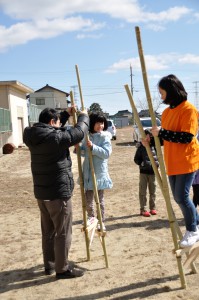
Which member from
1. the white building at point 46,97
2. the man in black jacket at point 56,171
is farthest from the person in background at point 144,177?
the white building at point 46,97

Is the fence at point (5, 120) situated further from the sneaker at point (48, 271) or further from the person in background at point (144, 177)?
the sneaker at point (48, 271)

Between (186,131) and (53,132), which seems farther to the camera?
(53,132)

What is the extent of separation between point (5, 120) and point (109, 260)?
58.5 ft

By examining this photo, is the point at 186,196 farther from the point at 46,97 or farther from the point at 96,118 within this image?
the point at 46,97

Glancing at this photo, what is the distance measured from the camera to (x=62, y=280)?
13.9 feet

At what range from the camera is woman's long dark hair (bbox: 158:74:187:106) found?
3662mm

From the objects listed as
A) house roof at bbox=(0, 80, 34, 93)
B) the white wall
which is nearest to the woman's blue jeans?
house roof at bbox=(0, 80, 34, 93)

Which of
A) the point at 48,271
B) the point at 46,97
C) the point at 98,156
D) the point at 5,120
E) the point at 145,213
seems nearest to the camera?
the point at 48,271

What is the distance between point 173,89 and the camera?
3662mm

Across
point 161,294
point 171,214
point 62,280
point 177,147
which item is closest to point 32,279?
point 62,280

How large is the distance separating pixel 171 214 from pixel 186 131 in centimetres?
90

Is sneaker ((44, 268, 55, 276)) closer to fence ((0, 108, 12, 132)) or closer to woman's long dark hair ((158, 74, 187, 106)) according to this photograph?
woman's long dark hair ((158, 74, 187, 106))

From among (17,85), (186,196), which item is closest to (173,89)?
(186,196)

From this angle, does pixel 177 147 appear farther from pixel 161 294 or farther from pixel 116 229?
pixel 116 229
